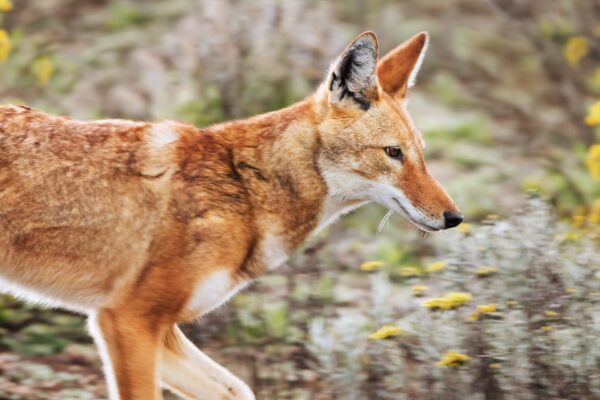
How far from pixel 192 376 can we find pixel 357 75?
1.52 m

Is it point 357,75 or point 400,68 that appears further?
point 400,68

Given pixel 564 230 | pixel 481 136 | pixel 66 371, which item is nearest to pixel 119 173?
pixel 66 371

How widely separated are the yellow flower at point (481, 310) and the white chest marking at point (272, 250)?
922 mm

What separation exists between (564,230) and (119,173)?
2.53 metres

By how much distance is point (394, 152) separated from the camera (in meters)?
4.25

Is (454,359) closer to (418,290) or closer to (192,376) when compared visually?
(418,290)

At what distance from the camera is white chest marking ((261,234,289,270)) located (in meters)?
4.25

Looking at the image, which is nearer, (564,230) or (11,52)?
(564,230)

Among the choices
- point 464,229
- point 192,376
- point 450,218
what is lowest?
point 192,376

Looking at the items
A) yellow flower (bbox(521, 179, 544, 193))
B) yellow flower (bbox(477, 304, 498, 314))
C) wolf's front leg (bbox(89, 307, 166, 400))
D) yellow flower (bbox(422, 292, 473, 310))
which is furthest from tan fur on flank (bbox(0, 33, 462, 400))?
yellow flower (bbox(521, 179, 544, 193))

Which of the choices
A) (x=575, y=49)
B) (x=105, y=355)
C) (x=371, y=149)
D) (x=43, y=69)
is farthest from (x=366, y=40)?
(x=43, y=69)

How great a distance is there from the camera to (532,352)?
14.3 ft

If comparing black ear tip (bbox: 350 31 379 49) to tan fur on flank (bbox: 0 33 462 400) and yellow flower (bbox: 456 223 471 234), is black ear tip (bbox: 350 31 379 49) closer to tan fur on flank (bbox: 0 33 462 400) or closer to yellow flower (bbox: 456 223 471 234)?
tan fur on flank (bbox: 0 33 462 400)

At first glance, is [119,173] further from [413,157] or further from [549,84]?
[549,84]
